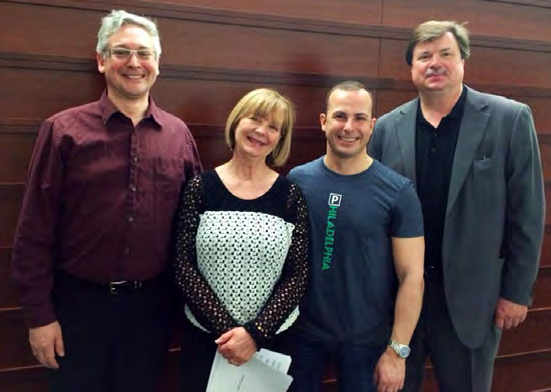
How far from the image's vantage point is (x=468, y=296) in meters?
1.62

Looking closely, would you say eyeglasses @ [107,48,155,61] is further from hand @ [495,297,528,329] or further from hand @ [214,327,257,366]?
hand @ [495,297,528,329]

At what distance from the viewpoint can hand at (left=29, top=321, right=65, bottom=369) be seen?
54.2 inches

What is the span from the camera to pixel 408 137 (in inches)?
65.4

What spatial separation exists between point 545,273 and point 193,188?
6.38 feet

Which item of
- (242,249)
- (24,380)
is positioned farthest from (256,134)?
(24,380)

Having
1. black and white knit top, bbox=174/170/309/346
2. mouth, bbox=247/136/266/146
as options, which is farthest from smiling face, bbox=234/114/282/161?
black and white knit top, bbox=174/170/309/346

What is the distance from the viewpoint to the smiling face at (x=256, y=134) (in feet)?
4.68

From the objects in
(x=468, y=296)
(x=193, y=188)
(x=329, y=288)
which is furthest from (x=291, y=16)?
(x=468, y=296)

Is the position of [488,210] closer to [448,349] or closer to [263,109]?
[448,349]

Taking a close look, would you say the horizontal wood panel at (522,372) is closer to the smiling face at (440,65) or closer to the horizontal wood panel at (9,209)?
the smiling face at (440,65)

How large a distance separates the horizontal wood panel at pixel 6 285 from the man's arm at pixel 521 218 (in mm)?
1659

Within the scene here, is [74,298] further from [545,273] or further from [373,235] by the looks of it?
[545,273]

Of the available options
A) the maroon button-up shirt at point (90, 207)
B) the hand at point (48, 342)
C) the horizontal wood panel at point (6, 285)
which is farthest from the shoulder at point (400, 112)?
the horizontal wood panel at point (6, 285)

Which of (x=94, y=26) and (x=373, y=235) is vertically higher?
(x=94, y=26)
